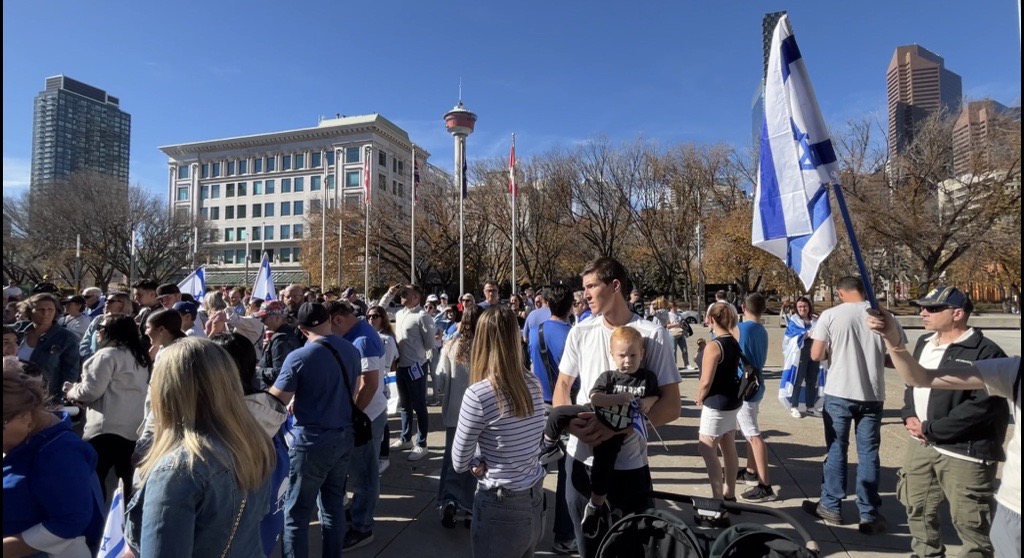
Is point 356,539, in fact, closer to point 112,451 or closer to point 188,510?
point 112,451

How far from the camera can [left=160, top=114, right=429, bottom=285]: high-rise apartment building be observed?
74000mm

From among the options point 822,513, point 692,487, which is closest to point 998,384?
point 822,513

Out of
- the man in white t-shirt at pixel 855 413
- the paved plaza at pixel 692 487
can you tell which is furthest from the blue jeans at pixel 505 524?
the man in white t-shirt at pixel 855 413

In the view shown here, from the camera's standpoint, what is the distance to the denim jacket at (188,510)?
1872mm

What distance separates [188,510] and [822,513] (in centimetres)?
484

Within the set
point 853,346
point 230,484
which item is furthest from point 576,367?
point 853,346

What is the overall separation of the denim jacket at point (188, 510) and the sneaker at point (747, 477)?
Answer: 5.00m

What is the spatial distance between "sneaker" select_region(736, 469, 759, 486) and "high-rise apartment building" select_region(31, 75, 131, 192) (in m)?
60.6

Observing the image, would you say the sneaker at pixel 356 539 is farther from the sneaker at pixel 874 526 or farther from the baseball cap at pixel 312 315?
the sneaker at pixel 874 526

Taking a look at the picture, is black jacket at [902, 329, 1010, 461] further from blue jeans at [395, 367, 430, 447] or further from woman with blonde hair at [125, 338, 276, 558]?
blue jeans at [395, 367, 430, 447]

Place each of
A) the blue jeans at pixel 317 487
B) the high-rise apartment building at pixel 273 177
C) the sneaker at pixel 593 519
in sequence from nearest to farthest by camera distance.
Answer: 1. the sneaker at pixel 593 519
2. the blue jeans at pixel 317 487
3. the high-rise apartment building at pixel 273 177

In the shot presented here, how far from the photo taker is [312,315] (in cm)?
384

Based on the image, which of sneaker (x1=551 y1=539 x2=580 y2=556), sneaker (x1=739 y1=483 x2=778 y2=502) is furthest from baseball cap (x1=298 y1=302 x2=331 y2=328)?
sneaker (x1=739 y1=483 x2=778 y2=502)

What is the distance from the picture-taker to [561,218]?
37.8 meters
